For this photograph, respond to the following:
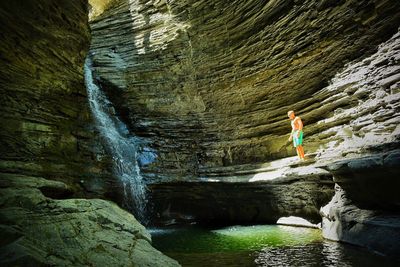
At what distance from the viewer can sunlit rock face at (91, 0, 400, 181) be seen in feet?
30.2

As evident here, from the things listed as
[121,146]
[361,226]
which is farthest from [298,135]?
[121,146]

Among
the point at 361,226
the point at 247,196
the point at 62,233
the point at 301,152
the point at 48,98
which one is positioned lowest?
the point at 361,226

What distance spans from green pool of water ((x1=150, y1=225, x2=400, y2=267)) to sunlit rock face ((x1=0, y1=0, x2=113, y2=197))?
3.46m

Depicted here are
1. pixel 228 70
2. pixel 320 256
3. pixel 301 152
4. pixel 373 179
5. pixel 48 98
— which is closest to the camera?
pixel 320 256

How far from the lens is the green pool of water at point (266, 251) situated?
16.5 feet

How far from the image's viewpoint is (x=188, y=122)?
13.1m

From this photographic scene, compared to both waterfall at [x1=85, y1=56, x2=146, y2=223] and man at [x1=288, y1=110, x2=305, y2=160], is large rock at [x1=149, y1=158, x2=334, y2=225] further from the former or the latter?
waterfall at [x1=85, y1=56, x2=146, y2=223]

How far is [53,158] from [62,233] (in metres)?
4.76

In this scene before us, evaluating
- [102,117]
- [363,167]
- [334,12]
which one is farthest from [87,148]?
[334,12]

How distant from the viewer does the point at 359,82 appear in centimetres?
854

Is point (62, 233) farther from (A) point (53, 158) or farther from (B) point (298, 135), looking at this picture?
(B) point (298, 135)

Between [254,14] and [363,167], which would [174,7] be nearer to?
[254,14]

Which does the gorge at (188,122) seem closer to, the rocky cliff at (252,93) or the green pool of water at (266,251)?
the rocky cliff at (252,93)

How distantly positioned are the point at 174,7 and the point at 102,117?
223 inches
